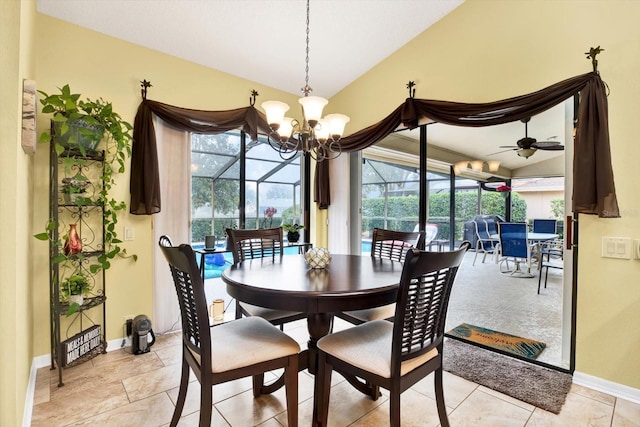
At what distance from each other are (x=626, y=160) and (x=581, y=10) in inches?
43.8

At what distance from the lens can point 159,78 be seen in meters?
2.97

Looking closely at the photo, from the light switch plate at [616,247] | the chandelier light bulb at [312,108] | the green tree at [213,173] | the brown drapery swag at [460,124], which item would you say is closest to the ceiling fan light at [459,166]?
the brown drapery swag at [460,124]

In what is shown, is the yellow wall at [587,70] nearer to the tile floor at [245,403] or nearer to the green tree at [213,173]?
the tile floor at [245,403]

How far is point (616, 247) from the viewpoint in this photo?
2.10 metres

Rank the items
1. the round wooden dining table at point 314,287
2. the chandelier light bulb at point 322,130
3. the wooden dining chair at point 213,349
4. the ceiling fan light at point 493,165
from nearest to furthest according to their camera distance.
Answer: the wooden dining chair at point 213,349 < the round wooden dining table at point 314,287 < the chandelier light bulb at point 322,130 < the ceiling fan light at point 493,165

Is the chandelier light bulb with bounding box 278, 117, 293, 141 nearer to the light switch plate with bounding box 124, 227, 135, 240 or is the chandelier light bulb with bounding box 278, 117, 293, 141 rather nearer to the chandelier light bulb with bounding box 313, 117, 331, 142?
the chandelier light bulb with bounding box 313, 117, 331, 142

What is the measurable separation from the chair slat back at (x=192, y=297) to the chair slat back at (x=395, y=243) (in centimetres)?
164

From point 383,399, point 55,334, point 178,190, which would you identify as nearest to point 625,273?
point 383,399

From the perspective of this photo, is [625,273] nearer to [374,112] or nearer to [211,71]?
[374,112]

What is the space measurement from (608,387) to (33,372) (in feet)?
13.2

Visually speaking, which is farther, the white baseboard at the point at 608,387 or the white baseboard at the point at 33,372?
the white baseboard at the point at 608,387

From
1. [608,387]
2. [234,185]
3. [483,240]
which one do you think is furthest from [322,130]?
[608,387]

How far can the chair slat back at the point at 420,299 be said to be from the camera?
1.37 m

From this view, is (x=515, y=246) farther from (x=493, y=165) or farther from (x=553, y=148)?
(x=553, y=148)
